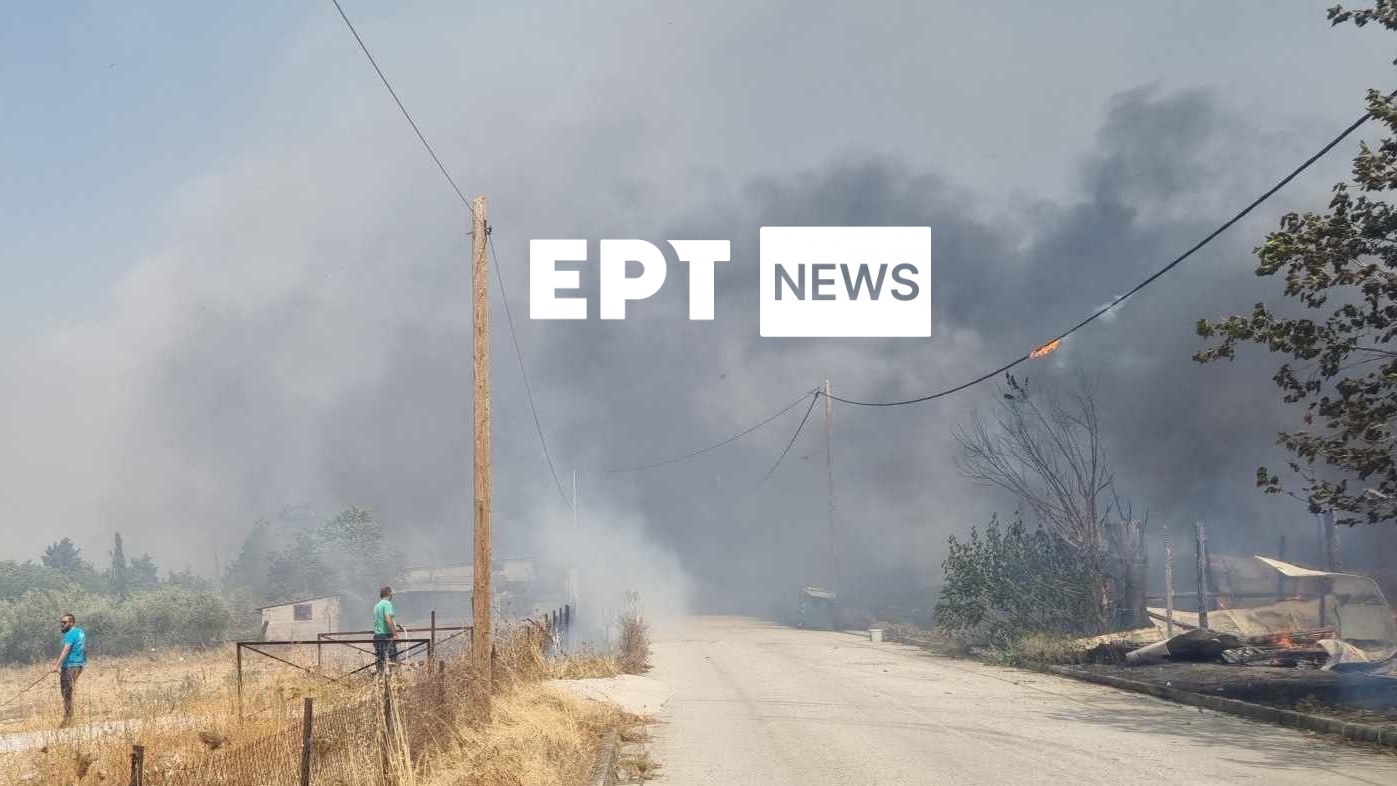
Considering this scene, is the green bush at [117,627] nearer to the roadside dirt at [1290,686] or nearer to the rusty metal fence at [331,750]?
the roadside dirt at [1290,686]

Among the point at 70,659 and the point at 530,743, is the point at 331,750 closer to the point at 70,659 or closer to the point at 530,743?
the point at 530,743

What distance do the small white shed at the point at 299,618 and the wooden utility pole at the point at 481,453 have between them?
33430mm

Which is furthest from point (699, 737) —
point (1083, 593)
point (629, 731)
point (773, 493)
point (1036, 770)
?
point (773, 493)

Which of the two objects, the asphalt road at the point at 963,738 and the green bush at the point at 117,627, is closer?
the asphalt road at the point at 963,738

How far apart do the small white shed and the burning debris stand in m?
33.4

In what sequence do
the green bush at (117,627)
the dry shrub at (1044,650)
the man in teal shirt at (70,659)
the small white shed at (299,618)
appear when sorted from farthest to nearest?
1. the small white shed at (299,618)
2. the green bush at (117,627)
3. the dry shrub at (1044,650)
4. the man in teal shirt at (70,659)

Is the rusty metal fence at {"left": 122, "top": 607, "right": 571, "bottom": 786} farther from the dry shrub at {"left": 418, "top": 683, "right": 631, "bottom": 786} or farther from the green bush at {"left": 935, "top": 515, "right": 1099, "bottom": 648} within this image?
the green bush at {"left": 935, "top": 515, "right": 1099, "bottom": 648}

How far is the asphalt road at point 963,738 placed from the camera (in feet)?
38.0

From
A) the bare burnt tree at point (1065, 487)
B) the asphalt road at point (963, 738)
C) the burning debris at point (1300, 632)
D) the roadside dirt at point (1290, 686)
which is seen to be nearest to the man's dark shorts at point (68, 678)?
the asphalt road at point (963, 738)

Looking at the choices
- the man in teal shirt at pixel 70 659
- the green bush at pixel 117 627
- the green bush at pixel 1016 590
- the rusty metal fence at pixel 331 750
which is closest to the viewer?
the rusty metal fence at pixel 331 750

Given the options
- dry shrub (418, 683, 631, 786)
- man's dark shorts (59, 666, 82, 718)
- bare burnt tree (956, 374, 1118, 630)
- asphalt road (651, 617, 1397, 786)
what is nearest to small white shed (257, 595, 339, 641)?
bare burnt tree (956, 374, 1118, 630)

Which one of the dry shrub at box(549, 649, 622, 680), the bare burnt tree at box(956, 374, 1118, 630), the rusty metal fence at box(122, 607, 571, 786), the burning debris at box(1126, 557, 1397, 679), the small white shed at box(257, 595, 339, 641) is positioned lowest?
the small white shed at box(257, 595, 339, 641)

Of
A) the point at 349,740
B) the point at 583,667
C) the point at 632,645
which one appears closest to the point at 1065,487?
the point at 632,645

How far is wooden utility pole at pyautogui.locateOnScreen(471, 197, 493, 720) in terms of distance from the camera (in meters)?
16.6
